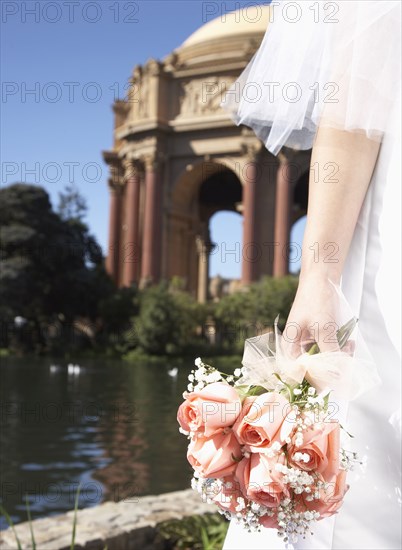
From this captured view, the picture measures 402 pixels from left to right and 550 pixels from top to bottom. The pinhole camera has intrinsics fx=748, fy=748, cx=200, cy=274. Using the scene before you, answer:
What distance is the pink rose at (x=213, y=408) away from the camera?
4.94ft

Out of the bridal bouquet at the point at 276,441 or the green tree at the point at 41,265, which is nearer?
the bridal bouquet at the point at 276,441

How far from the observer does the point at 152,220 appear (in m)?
46.5

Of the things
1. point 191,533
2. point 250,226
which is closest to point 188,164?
point 250,226

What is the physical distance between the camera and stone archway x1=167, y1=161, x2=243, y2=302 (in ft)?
158

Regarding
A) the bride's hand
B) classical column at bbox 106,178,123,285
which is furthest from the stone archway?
the bride's hand

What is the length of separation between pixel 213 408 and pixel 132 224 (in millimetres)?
46172

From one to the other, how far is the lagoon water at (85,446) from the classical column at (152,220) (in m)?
27.8

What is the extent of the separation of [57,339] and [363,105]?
36942mm

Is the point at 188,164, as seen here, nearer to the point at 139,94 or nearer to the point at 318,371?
the point at 139,94

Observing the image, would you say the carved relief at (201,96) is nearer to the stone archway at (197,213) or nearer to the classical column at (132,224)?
the stone archway at (197,213)

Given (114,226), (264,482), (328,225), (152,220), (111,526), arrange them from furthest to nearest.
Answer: (114,226) < (152,220) < (111,526) < (328,225) < (264,482)

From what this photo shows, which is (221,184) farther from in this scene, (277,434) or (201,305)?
(277,434)

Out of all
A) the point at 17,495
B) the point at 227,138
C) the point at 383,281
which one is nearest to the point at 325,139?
the point at 383,281

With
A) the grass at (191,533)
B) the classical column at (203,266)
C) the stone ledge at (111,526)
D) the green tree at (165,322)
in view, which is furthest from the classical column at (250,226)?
the grass at (191,533)
